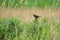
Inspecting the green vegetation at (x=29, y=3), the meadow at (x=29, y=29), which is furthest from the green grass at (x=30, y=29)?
the green vegetation at (x=29, y=3)

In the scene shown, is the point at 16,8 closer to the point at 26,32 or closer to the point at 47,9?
the point at 47,9

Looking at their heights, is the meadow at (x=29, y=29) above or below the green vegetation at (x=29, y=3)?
below

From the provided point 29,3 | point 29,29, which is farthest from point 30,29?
point 29,3

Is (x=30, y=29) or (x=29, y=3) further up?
(x=29, y=3)

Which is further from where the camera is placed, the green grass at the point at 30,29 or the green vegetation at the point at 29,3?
the green vegetation at the point at 29,3

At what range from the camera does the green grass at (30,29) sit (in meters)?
3.88

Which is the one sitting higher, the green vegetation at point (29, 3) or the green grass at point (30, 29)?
the green vegetation at point (29, 3)

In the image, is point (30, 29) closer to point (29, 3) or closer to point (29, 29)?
point (29, 29)

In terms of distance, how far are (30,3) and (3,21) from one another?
660 millimetres

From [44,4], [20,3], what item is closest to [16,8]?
[20,3]

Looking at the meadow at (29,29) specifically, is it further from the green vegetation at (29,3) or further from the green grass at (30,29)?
the green vegetation at (29,3)

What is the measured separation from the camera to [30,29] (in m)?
3.94

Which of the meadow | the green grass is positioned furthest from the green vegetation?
the green grass

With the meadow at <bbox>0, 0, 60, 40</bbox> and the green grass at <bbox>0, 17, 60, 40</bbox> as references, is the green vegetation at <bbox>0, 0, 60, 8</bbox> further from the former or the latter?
the green grass at <bbox>0, 17, 60, 40</bbox>
